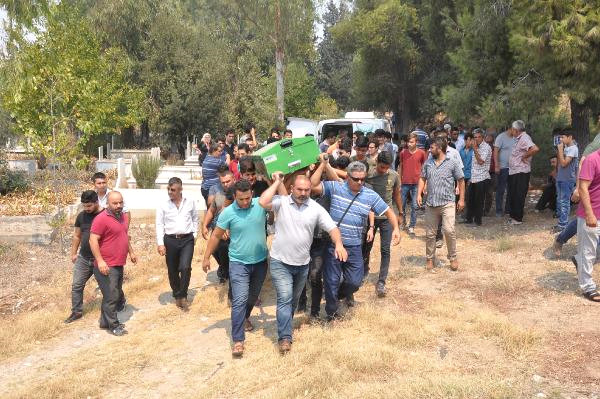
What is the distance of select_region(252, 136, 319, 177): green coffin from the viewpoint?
19.2 feet

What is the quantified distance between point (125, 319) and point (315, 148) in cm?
309

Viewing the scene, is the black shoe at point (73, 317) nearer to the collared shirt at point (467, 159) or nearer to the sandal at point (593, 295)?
the sandal at point (593, 295)

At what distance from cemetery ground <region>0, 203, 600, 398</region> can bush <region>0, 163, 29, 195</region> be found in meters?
5.77

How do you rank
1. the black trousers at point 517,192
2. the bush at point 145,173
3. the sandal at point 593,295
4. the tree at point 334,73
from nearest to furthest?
the sandal at point 593,295 → the black trousers at point 517,192 → the bush at point 145,173 → the tree at point 334,73

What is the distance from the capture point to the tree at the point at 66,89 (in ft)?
34.2

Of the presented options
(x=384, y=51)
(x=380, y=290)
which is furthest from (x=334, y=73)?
(x=380, y=290)

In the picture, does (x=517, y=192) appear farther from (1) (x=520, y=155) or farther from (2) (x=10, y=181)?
(2) (x=10, y=181)

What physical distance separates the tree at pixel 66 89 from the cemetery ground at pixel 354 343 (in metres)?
3.30

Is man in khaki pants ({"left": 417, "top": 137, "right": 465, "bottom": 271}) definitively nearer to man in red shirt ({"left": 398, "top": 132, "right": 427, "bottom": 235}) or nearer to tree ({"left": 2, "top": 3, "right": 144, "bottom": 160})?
man in red shirt ({"left": 398, "top": 132, "right": 427, "bottom": 235})

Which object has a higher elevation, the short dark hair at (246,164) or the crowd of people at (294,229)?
the short dark hair at (246,164)

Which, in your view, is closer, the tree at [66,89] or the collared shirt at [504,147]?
the collared shirt at [504,147]

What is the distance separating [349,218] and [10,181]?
10.4 meters

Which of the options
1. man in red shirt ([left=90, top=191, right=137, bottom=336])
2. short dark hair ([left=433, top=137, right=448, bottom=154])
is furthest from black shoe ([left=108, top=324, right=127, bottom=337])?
short dark hair ([left=433, top=137, right=448, bottom=154])

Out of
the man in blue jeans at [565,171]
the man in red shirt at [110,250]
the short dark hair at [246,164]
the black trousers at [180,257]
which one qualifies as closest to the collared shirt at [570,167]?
the man in blue jeans at [565,171]
